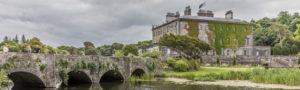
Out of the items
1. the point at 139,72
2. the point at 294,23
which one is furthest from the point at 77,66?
the point at 294,23

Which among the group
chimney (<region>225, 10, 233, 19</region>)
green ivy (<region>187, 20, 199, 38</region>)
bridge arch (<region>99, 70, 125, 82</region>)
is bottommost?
bridge arch (<region>99, 70, 125, 82</region>)

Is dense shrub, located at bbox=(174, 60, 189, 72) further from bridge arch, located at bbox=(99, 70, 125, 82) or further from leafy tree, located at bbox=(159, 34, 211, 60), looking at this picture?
bridge arch, located at bbox=(99, 70, 125, 82)

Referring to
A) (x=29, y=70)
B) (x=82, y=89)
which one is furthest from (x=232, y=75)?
(x=29, y=70)

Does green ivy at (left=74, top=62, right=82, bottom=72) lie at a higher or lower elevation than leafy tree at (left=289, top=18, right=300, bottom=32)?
lower

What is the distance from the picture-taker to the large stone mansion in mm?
53969

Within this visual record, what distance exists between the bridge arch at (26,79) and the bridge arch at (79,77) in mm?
3899

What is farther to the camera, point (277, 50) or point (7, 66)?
point (277, 50)

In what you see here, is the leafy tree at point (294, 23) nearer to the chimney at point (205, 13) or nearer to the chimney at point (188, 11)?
the chimney at point (205, 13)

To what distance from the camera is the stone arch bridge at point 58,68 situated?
1784 centimetres

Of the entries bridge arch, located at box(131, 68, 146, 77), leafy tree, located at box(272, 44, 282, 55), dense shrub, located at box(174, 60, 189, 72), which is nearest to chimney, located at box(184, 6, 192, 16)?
dense shrub, located at box(174, 60, 189, 72)

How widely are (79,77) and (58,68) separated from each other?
569 centimetres

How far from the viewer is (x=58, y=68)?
21.1 meters

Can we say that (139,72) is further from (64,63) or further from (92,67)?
(64,63)

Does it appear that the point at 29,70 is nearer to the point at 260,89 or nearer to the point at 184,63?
the point at 260,89
